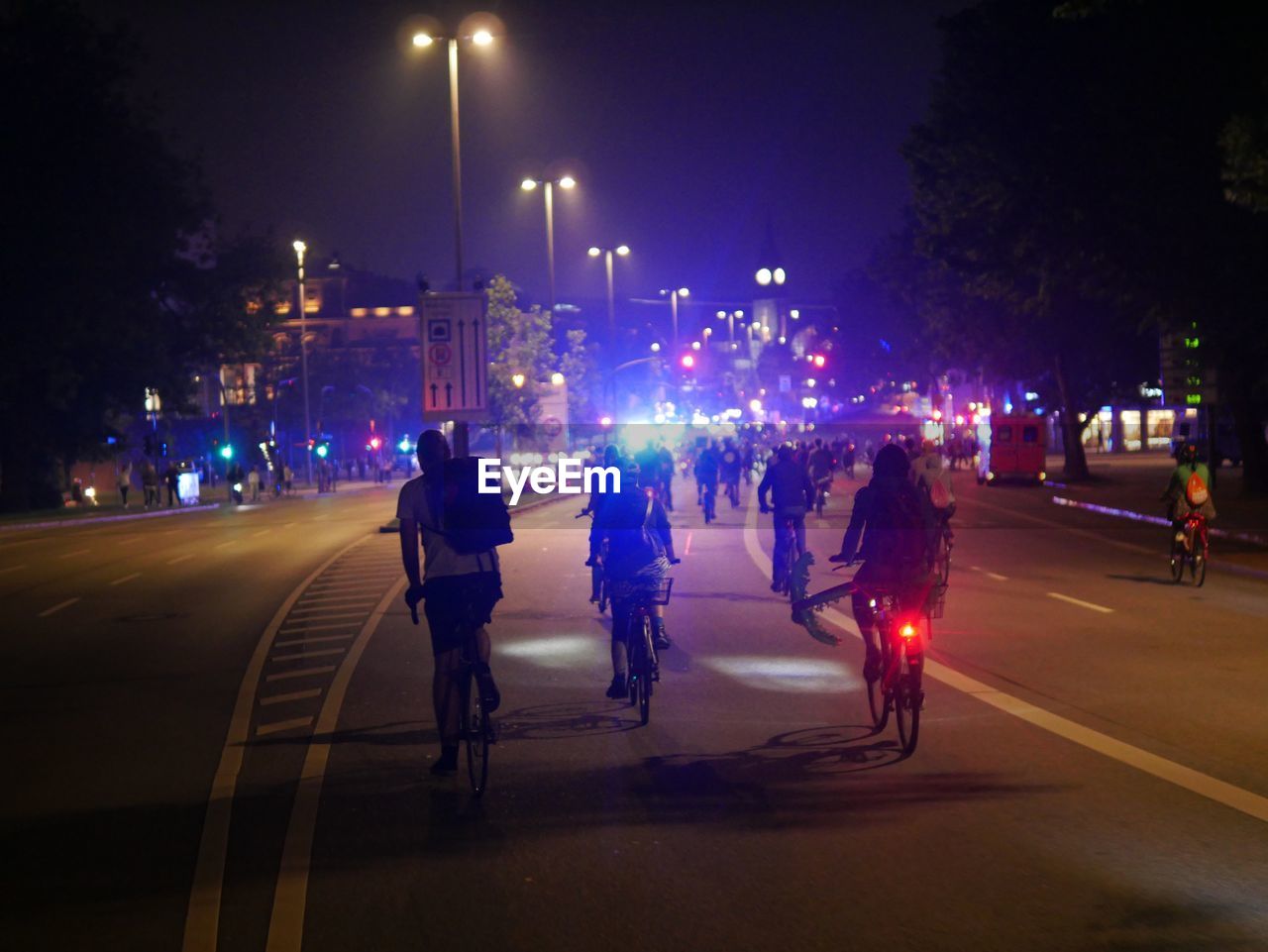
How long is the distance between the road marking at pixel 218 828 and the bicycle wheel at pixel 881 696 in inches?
165

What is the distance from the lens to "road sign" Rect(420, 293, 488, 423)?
102 ft

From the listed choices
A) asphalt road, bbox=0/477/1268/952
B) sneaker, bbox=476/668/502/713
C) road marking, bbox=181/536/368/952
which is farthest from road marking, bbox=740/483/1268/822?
road marking, bbox=181/536/368/952

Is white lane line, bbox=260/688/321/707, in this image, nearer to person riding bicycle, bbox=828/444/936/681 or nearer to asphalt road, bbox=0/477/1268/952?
asphalt road, bbox=0/477/1268/952

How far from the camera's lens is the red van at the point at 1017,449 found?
61500 mm

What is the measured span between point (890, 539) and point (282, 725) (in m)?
4.74

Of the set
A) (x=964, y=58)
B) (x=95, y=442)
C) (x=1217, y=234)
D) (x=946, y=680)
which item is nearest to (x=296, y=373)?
(x=95, y=442)

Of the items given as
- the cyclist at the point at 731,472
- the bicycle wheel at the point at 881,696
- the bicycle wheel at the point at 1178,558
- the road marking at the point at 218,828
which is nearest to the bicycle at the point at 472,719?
the road marking at the point at 218,828

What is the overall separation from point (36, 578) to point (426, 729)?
18.1m

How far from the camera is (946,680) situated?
41.2 feet

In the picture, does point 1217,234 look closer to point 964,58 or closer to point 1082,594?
point 964,58

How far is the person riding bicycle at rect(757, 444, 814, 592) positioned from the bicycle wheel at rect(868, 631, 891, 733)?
1027cm

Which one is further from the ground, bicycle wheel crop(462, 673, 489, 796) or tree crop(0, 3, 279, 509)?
tree crop(0, 3, 279, 509)

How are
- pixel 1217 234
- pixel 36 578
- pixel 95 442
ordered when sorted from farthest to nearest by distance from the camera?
1. pixel 95 442
2. pixel 1217 234
3. pixel 36 578

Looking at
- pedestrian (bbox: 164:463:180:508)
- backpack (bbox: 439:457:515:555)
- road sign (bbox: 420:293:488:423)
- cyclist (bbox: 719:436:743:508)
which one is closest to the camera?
backpack (bbox: 439:457:515:555)
